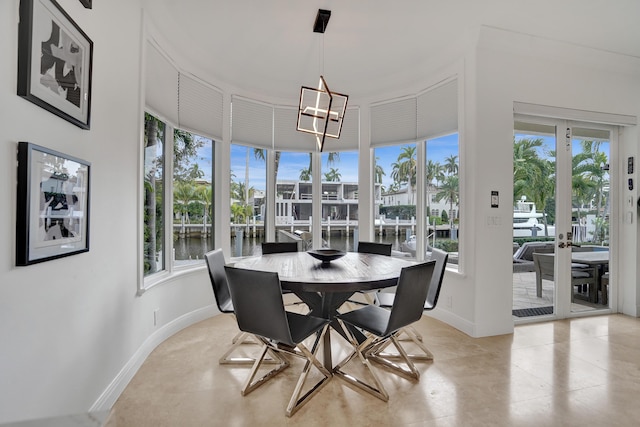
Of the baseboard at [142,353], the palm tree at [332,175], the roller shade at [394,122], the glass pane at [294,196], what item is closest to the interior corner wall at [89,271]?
the baseboard at [142,353]

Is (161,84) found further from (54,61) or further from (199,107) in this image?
(54,61)

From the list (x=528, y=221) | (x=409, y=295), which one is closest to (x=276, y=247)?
(x=409, y=295)

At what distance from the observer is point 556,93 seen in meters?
3.38

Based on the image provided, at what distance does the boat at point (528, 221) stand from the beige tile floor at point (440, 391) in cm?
118

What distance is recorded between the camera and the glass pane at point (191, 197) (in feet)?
11.1

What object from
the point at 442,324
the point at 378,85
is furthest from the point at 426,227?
the point at 378,85

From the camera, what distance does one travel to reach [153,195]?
2.99 m

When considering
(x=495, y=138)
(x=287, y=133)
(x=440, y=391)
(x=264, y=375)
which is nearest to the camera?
(x=440, y=391)

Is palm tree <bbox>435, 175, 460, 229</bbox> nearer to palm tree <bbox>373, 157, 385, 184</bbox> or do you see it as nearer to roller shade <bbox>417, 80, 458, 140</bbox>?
roller shade <bbox>417, 80, 458, 140</bbox>

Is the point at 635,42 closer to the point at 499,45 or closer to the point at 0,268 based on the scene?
the point at 499,45

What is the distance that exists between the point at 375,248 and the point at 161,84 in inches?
110

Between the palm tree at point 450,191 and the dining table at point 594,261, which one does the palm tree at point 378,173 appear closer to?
the palm tree at point 450,191

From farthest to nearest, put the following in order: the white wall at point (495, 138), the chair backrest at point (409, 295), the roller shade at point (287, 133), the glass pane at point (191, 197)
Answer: the roller shade at point (287, 133)
the glass pane at point (191, 197)
the white wall at point (495, 138)
the chair backrest at point (409, 295)

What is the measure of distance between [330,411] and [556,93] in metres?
3.93
